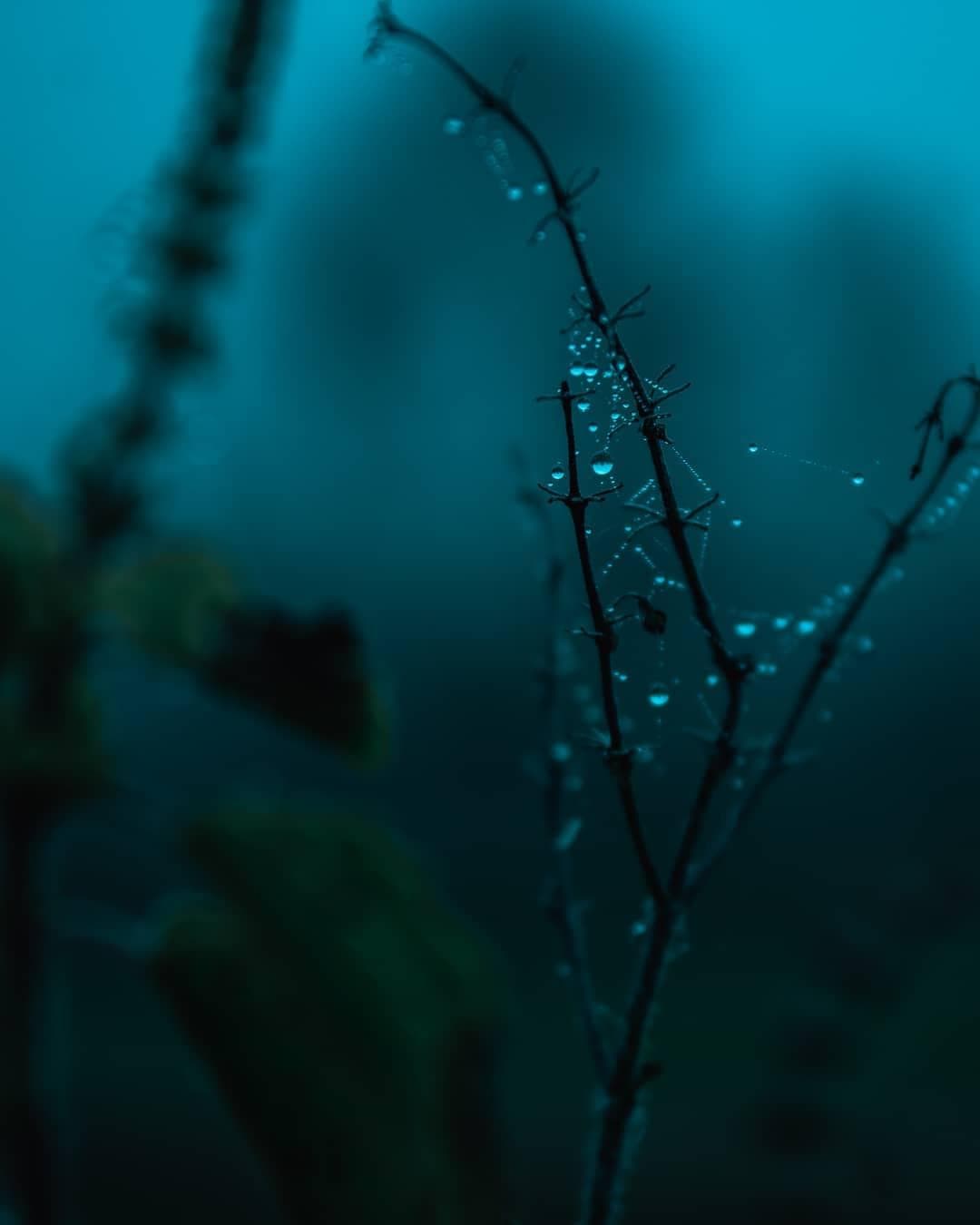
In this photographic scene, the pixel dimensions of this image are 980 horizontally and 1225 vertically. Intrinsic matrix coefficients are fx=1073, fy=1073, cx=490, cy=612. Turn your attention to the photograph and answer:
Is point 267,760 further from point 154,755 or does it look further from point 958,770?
point 958,770

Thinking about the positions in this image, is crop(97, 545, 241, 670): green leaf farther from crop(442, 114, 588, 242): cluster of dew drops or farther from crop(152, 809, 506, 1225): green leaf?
crop(442, 114, 588, 242): cluster of dew drops

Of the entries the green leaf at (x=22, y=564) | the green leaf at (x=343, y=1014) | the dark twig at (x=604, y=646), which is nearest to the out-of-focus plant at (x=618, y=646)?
the dark twig at (x=604, y=646)

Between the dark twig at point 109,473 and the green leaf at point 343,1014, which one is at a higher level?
the dark twig at point 109,473

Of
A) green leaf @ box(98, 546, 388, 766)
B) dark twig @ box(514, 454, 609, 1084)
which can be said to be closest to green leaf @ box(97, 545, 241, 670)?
green leaf @ box(98, 546, 388, 766)

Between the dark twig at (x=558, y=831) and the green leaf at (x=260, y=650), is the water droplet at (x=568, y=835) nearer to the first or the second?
the dark twig at (x=558, y=831)

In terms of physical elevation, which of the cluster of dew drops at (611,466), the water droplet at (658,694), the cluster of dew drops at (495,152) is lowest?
the water droplet at (658,694)

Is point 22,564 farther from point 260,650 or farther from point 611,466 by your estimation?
point 611,466
